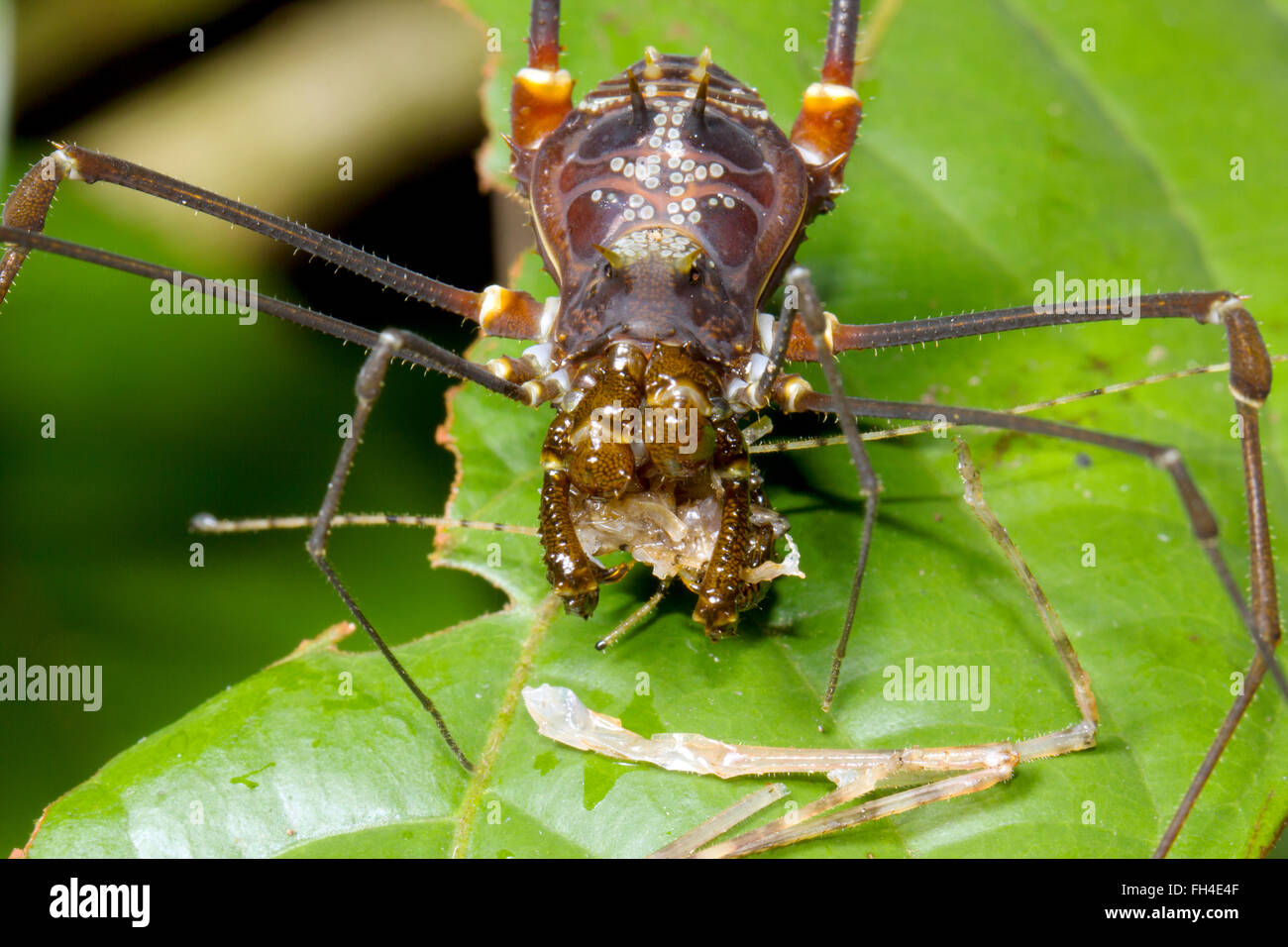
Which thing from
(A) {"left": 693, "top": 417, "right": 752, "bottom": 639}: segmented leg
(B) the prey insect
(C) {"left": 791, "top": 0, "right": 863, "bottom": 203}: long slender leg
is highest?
(C) {"left": 791, "top": 0, "right": 863, "bottom": 203}: long slender leg

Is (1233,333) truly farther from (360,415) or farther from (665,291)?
(360,415)

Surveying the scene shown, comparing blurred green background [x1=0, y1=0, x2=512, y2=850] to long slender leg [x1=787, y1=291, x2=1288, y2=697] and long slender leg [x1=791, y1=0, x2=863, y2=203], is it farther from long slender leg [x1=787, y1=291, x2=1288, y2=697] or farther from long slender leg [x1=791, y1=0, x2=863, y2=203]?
long slender leg [x1=787, y1=291, x2=1288, y2=697]

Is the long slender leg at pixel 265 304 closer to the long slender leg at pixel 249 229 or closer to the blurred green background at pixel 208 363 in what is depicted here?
the long slender leg at pixel 249 229

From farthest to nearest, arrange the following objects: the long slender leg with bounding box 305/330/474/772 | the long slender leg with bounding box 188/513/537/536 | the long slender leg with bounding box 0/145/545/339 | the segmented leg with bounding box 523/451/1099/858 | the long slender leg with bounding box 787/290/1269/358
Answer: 1. the long slender leg with bounding box 0/145/545/339
2. the long slender leg with bounding box 787/290/1269/358
3. the long slender leg with bounding box 188/513/537/536
4. the segmented leg with bounding box 523/451/1099/858
5. the long slender leg with bounding box 305/330/474/772

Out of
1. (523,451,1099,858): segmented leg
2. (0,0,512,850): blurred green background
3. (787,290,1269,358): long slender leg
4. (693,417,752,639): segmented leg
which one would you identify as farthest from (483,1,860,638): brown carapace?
(0,0,512,850): blurred green background

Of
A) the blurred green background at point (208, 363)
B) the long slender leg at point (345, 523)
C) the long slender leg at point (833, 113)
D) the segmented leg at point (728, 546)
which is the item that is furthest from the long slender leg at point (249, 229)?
the long slender leg at point (833, 113)

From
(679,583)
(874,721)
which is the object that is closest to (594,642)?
(679,583)
